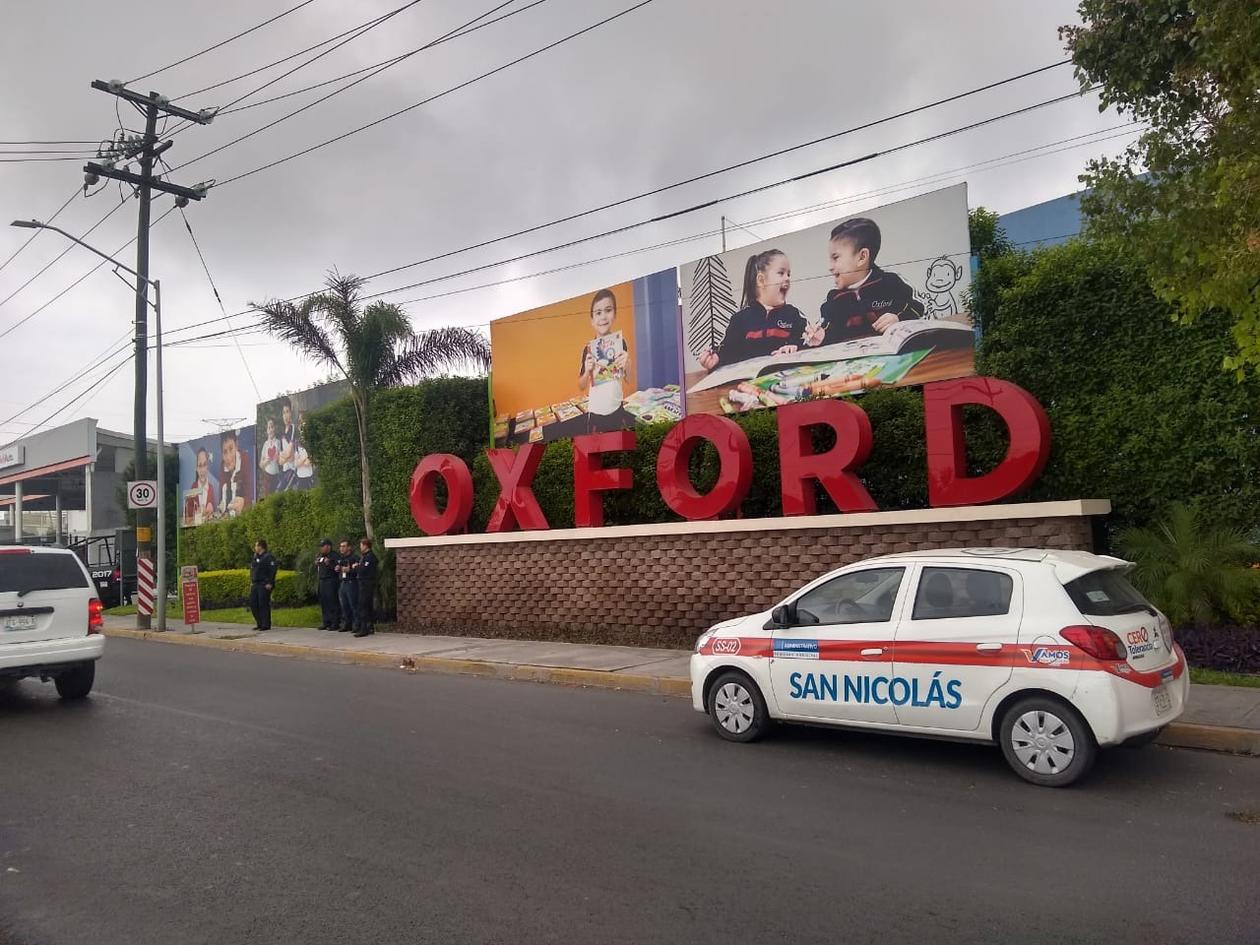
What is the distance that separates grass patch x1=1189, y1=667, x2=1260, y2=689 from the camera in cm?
927

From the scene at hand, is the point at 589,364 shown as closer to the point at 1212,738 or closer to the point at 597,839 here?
the point at 1212,738

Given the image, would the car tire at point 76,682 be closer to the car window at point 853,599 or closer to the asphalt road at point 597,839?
the asphalt road at point 597,839

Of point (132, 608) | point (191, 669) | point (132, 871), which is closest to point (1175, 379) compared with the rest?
point (132, 871)

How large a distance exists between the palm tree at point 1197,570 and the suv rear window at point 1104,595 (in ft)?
12.9

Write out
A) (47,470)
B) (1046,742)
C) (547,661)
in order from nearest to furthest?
1. (1046,742)
2. (547,661)
3. (47,470)

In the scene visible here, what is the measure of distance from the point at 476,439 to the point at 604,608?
776 cm

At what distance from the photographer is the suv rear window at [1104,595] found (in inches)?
264

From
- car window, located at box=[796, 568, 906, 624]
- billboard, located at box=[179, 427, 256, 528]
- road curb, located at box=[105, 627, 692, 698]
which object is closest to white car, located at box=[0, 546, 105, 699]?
road curb, located at box=[105, 627, 692, 698]

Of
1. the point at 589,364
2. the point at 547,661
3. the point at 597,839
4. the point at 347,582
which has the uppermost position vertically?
the point at 589,364

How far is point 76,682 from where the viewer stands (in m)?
11.2

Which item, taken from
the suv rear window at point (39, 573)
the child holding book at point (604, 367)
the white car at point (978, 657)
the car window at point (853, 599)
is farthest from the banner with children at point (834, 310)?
the suv rear window at point (39, 573)

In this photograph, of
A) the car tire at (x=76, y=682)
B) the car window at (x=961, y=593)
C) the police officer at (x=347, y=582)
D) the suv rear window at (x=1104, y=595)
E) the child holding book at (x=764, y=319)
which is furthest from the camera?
the police officer at (x=347, y=582)

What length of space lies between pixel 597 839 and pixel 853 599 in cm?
306

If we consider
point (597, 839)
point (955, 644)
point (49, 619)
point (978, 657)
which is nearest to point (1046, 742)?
point (978, 657)
